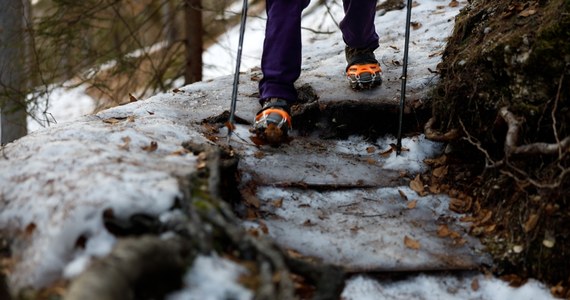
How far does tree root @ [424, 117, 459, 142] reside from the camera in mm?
3820

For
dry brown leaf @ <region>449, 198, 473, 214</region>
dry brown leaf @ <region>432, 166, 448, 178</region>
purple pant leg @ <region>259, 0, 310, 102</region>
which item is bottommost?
dry brown leaf @ <region>449, 198, 473, 214</region>

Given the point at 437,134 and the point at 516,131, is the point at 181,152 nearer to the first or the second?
the point at 437,134

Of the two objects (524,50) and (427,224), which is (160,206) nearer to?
(427,224)

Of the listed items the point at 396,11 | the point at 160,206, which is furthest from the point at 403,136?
the point at 396,11

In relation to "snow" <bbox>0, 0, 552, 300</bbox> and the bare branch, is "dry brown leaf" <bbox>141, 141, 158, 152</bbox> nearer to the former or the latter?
"snow" <bbox>0, 0, 552, 300</bbox>

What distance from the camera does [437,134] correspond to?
12.8 ft

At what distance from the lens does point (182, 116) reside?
4.55 m

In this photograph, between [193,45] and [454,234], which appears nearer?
[454,234]

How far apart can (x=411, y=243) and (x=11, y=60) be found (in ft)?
22.1

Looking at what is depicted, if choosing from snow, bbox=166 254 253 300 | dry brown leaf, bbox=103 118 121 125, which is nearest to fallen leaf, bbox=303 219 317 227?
snow, bbox=166 254 253 300

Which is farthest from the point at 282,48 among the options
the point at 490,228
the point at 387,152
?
the point at 490,228

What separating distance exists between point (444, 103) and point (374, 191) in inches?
32.6

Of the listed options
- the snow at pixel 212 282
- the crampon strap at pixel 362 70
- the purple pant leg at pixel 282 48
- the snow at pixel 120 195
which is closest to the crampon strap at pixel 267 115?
the purple pant leg at pixel 282 48

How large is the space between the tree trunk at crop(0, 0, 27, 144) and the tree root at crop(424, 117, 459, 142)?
5.73m
